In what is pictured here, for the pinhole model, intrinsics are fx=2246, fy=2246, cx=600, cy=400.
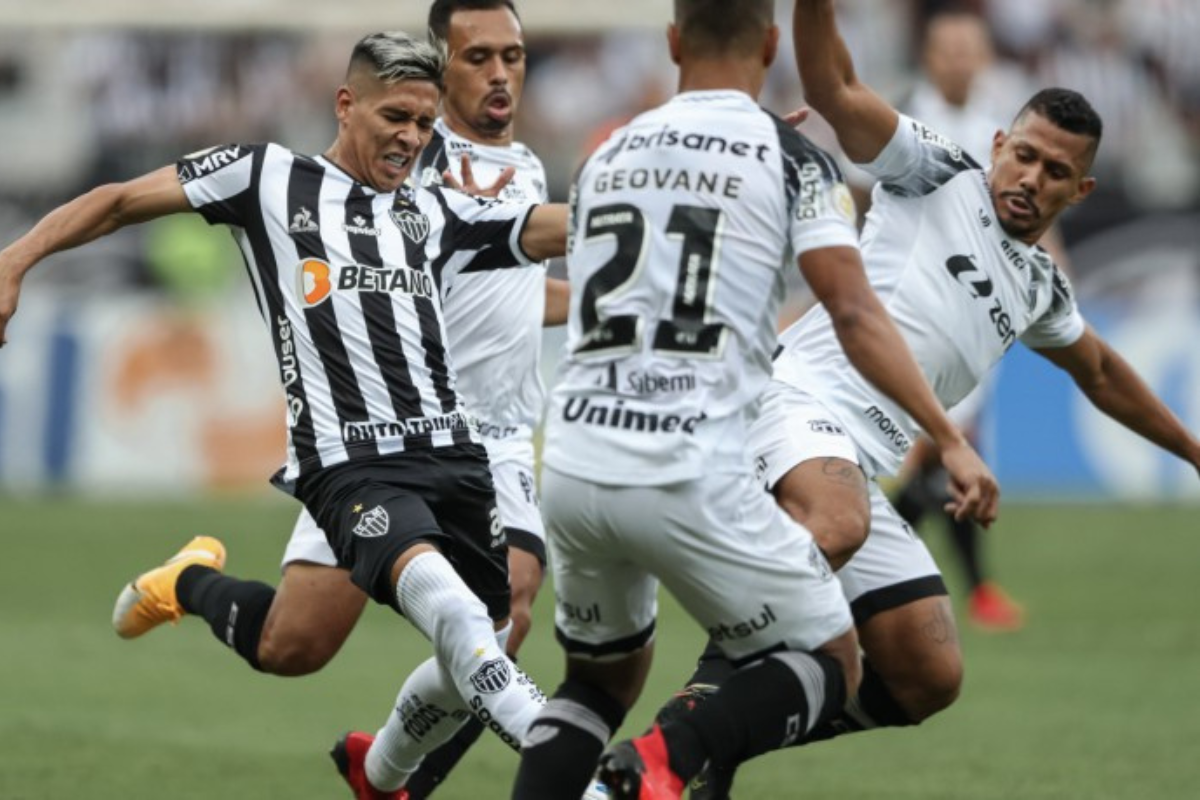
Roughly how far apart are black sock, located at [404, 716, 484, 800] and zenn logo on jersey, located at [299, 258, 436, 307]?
158cm

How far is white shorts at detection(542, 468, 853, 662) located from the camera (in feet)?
18.6

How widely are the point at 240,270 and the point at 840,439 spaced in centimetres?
1382

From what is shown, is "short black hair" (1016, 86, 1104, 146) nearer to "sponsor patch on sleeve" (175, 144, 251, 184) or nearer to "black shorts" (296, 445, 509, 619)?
"black shorts" (296, 445, 509, 619)

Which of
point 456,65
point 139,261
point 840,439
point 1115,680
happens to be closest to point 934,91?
point 1115,680

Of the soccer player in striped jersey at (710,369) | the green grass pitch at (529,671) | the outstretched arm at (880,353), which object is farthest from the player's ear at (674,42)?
the green grass pitch at (529,671)

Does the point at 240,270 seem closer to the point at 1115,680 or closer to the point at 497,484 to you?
the point at 1115,680

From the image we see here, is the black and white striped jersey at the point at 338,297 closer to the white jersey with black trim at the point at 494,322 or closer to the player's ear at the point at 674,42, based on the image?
the white jersey with black trim at the point at 494,322

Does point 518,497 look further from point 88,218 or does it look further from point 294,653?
point 88,218

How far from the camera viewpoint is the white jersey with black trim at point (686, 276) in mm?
5711

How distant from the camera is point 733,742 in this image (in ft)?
19.0

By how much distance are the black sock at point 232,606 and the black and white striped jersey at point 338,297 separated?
0.57 meters

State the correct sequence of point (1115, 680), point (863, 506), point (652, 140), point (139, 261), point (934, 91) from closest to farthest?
point (652, 140) < point (863, 506) < point (1115, 680) < point (934, 91) < point (139, 261)

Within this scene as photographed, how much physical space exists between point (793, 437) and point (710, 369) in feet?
5.05

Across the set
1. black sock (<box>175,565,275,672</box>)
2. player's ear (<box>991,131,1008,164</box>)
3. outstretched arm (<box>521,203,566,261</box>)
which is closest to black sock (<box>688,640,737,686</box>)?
outstretched arm (<box>521,203,566,261</box>)
